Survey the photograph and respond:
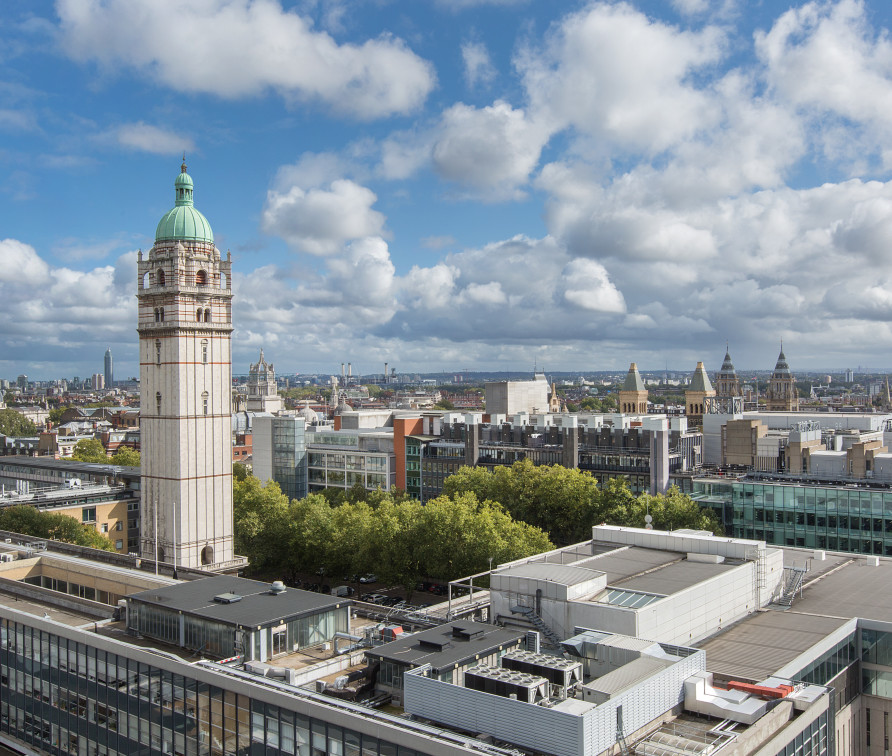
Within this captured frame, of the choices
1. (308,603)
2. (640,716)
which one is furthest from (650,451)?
(640,716)

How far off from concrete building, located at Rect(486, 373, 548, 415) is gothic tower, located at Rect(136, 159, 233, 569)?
270 ft

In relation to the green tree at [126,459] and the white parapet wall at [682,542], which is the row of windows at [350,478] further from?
the white parapet wall at [682,542]

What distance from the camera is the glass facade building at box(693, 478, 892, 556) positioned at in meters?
74.2

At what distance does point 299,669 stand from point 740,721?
1669 centimetres

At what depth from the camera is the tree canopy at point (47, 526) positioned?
7950cm

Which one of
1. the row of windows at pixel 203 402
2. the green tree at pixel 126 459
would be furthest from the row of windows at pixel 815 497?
the green tree at pixel 126 459

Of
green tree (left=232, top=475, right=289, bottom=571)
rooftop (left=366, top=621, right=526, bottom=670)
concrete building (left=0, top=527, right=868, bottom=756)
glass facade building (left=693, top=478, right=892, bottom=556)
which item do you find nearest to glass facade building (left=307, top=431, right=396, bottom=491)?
green tree (left=232, top=475, right=289, bottom=571)

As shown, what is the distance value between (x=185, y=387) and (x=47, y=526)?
2003 cm

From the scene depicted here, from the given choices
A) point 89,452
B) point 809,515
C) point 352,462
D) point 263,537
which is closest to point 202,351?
point 263,537

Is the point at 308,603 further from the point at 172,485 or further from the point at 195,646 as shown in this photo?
the point at 172,485

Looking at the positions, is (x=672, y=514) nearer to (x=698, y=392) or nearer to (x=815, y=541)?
(x=815, y=541)

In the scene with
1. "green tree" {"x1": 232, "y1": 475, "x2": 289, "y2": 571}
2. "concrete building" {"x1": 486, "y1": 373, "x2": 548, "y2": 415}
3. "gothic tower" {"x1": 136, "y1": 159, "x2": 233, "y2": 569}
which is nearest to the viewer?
"gothic tower" {"x1": 136, "y1": 159, "x2": 233, "y2": 569}

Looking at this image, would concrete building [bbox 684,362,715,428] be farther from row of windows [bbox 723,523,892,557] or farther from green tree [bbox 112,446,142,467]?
green tree [bbox 112,446,142,467]

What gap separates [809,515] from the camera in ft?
253
